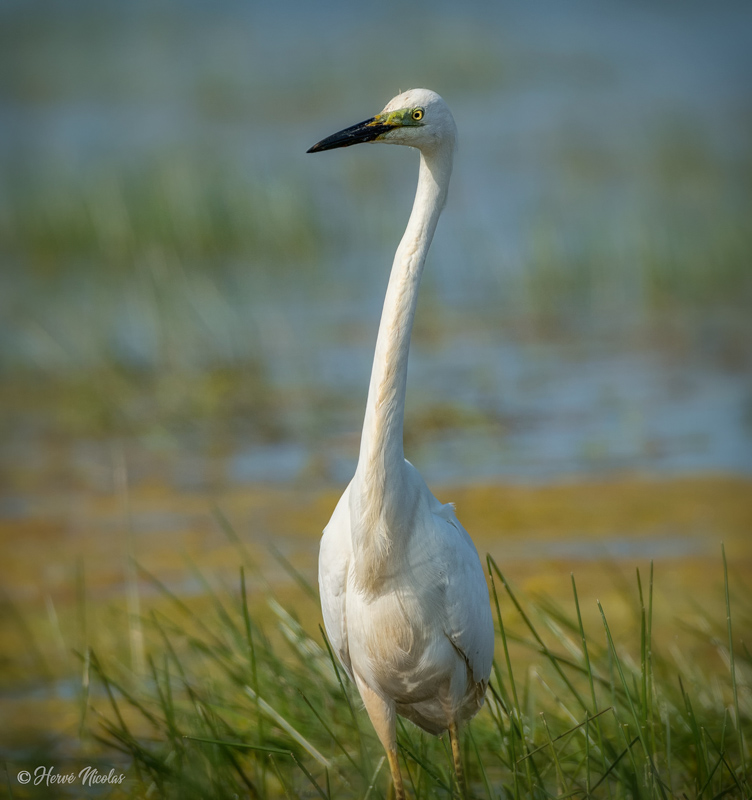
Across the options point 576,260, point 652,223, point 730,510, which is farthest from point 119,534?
point 652,223

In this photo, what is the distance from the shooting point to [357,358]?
7941mm

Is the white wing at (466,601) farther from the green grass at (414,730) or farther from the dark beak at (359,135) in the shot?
the dark beak at (359,135)

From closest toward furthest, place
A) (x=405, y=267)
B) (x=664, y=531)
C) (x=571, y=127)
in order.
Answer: (x=405, y=267) → (x=664, y=531) → (x=571, y=127)

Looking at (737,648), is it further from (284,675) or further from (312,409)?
(312,409)

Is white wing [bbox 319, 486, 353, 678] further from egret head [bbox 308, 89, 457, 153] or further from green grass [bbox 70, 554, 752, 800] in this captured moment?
egret head [bbox 308, 89, 457, 153]

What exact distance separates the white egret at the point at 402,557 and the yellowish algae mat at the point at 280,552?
1.56 m

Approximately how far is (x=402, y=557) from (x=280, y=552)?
116 inches

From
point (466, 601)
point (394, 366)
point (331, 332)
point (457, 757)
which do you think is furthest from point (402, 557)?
point (331, 332)

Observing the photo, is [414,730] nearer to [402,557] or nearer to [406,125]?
[402,557]

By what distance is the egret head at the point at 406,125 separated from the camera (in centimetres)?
A: 212

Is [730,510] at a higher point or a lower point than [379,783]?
lower

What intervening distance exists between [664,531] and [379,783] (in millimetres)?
2898

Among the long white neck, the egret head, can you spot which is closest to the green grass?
the long white neck

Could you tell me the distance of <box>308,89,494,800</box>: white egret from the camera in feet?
6.82
